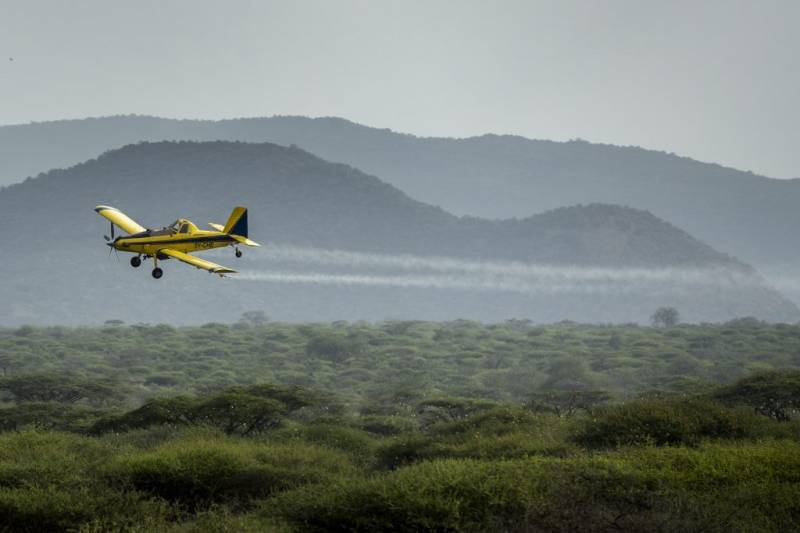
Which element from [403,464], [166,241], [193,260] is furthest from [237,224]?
[403,464]

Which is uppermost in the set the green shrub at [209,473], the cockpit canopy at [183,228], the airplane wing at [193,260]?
the cockpit canopy at [183,228]

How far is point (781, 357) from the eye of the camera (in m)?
112

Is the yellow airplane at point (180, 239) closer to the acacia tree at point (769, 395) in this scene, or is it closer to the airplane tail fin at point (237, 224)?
the airplane tail fin at point (237, 224)

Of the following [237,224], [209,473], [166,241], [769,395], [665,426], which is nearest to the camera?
[209,473]

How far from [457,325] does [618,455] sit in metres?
166

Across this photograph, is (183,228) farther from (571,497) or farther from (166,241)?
(571,497)

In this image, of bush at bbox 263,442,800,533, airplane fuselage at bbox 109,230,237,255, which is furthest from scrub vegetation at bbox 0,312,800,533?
airplane fuselage at bbox 109,230,237,255

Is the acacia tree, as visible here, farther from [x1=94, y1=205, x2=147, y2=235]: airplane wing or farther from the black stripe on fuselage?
[x1=94, y1=205, x2=147, y2=235]: airplane wing

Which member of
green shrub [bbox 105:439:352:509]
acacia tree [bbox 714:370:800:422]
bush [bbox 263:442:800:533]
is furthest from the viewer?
acacia tree [bbox 714:370:800:422]

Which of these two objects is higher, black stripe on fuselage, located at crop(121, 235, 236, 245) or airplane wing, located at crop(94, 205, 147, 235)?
airplane wing, located at crop(94, 205, 147, 235)

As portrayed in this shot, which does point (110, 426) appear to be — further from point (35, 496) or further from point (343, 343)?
point (343, 343)

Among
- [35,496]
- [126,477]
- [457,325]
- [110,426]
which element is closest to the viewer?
[35,496]

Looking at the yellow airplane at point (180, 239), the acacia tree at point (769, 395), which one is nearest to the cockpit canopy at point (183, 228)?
the yellow airplane at point (180, 239)

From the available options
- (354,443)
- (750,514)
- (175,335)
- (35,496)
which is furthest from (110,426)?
(175,335)
